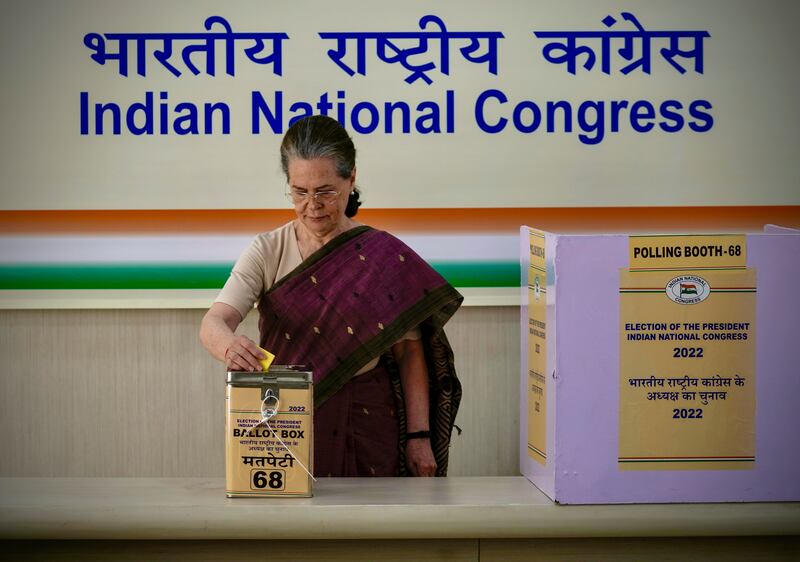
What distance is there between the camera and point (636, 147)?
364cm

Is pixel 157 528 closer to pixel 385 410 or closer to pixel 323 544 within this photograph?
pixel 323 544

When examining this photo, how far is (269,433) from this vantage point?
184cm

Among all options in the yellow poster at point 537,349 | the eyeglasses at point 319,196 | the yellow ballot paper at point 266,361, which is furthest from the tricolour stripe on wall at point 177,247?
the yellow ballot paper at point 266,361

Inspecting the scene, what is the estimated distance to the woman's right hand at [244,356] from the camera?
76.5 inches

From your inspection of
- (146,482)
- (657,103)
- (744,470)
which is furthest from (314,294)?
(657,103)

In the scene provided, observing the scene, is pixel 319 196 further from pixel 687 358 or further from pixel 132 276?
pixel 132 276

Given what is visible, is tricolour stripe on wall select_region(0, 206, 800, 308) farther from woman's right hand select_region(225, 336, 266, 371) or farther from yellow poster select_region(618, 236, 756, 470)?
yellow poster select_region(618, 236, 756, 470)

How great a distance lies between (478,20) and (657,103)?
710 millimetres

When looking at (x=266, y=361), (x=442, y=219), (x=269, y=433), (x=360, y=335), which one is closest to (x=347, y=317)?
(x=360, y=335)

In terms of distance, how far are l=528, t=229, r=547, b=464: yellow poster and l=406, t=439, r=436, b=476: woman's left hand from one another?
494 millimetres

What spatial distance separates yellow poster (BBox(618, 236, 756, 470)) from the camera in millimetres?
1818

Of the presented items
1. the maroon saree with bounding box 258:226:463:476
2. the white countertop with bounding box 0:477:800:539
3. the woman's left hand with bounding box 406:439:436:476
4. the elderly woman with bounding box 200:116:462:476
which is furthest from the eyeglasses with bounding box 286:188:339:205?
the white countertop with bounding box 0:477:800:539

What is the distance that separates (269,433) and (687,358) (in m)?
0.77

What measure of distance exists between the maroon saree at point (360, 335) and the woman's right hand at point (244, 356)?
1.48ft
